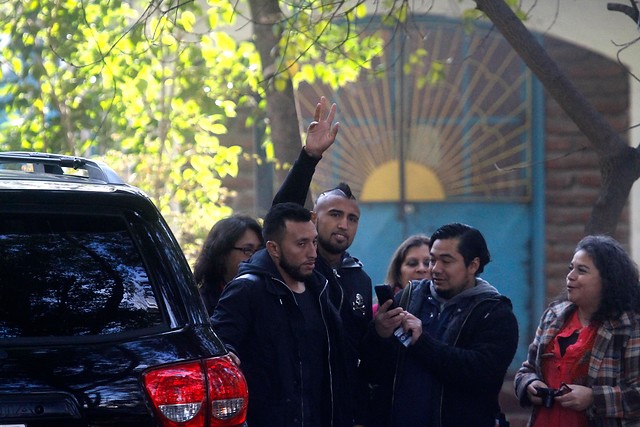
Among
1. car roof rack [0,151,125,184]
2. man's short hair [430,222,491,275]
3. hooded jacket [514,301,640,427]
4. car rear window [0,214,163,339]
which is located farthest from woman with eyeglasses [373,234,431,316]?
car rear window [0,214,163,339]

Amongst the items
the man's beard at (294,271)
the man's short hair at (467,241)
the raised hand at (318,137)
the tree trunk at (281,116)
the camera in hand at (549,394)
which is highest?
the tree trunk at (281,116)

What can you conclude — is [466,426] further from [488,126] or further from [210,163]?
[488,126]

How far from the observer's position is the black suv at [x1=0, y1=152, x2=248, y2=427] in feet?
10.3

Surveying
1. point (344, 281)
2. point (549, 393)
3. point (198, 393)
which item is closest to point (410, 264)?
A: point (344, 281)

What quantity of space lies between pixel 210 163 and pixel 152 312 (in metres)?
5.30

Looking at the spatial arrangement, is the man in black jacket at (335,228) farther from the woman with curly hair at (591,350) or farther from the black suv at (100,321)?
the black suv at (100,321)

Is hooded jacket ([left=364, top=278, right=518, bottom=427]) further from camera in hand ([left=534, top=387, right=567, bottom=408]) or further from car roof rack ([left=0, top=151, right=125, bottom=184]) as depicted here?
car roof rack ([left=0, top=151, right=125, bottom=184])

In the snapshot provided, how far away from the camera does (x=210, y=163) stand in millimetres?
8633

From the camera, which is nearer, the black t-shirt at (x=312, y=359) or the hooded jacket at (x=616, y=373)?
the black t-shirt at (x=312, y=359)

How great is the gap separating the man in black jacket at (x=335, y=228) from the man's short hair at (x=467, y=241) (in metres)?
0.41

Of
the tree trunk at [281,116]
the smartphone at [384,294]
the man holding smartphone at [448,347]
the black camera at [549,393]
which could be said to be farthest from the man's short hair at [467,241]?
the tree trunk at [281,116]

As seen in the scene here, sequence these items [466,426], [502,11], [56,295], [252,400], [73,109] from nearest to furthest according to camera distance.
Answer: [56,295] < [252,400] < [466,426] < [502,11] < [73,109]

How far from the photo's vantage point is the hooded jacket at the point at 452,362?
4961mm

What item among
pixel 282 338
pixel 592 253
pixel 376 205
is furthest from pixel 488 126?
pixel 282 338
